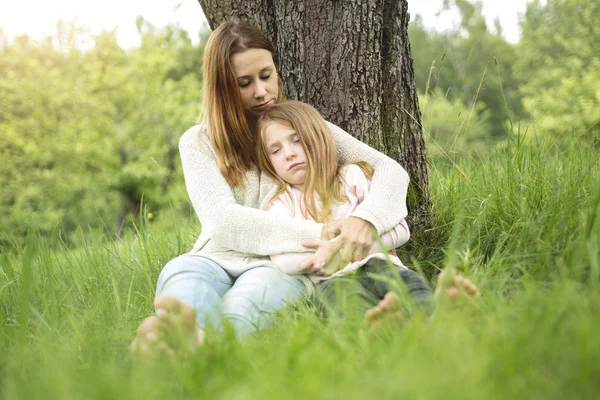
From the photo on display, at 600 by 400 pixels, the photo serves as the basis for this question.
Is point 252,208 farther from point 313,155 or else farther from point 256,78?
point 256,78

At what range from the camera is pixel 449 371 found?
46.7 inches

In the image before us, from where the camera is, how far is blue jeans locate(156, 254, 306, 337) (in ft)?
6.41

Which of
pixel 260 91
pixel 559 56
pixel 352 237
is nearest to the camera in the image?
pixel 352 237

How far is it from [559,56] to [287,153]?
97.9 feet

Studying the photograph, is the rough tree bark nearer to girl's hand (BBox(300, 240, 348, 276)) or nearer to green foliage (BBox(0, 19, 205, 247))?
girl's hand (BBox(300, 240, 348, 276))

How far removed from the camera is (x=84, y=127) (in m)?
19.1

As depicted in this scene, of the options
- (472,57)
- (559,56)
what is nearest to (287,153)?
(559,56)

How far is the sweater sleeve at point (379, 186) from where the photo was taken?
2.39m

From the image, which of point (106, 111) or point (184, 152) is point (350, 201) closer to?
point (184, 152)

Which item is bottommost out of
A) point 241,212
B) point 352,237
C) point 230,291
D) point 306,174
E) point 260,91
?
point 230,291

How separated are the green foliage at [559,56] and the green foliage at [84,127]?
1535 centimetres

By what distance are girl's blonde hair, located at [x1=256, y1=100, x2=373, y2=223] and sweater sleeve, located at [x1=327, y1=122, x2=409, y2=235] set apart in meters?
0.06

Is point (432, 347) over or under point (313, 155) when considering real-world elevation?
under

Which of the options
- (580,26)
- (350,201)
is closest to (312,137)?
(350,201)
